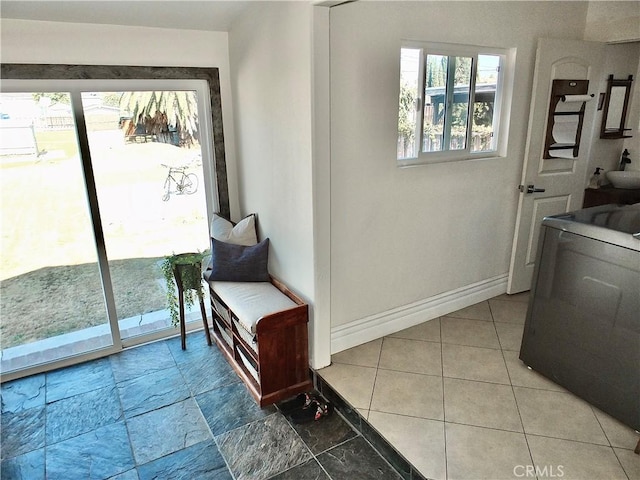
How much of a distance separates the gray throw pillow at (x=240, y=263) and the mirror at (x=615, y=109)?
3.13m

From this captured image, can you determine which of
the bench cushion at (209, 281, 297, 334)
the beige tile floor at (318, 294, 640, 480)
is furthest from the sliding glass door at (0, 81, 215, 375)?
the beige tile floor at (318, 294, 640, 480)

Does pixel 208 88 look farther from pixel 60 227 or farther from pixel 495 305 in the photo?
pixel 495 305

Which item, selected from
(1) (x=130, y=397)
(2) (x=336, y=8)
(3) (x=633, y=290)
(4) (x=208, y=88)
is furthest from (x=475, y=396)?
(4) (x=208, y=88)

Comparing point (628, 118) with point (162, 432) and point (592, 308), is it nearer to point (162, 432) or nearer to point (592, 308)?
point (592, 308)

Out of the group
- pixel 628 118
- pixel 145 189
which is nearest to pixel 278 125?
pixel 145 189

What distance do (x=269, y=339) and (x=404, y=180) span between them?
1322 mm

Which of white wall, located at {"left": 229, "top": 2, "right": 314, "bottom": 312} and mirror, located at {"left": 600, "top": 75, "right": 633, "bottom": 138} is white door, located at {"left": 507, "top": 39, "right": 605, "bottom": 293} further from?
white wall, located at {"left": 229, "top": 2, "right": 314, "bottom": 312}

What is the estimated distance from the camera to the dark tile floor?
215cm

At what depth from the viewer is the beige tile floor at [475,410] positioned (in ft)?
6.47

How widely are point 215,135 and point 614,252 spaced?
2.62m

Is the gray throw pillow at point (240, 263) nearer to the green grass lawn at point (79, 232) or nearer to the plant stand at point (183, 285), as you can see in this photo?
the plant stand at point (183, 285)

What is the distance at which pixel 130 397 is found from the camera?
8.82ft

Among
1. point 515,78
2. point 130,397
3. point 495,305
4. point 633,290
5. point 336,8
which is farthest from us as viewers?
point 495,305

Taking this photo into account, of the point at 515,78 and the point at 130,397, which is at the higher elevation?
the point at 515,78
